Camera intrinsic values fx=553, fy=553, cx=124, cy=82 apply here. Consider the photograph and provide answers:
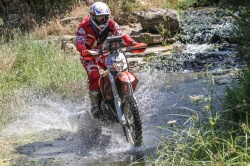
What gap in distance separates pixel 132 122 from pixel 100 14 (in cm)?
163

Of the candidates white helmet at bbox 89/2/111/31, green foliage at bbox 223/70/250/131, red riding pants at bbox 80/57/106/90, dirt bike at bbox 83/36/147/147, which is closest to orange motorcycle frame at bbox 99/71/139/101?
dirt bike at bbox 83/36/147/147

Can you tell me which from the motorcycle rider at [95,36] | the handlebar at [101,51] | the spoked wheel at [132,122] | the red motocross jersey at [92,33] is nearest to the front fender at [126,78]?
the spoked wheel at [132,122]

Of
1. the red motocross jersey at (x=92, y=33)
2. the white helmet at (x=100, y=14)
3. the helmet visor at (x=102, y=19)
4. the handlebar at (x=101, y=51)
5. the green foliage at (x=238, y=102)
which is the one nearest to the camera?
the green foliage at (x=238, y=102)

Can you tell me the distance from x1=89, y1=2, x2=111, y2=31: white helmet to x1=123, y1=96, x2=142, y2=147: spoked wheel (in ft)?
4.45

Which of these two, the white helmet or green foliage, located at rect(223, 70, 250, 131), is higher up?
the white helmet

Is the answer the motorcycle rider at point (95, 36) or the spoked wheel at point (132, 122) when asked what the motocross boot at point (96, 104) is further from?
the spoked wheel at point (132, 122)

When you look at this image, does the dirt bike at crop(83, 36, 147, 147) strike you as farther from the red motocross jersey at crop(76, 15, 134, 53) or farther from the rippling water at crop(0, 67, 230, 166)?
the red motocross jersey at crop(76, 15, 134, 53)

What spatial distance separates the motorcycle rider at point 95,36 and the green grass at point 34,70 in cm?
239

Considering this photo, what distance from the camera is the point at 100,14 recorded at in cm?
784

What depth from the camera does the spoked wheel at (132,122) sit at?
7094 mm

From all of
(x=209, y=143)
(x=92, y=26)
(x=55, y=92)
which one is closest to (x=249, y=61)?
(x=92, y=26)

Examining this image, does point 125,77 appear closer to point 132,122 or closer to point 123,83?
point 123,83

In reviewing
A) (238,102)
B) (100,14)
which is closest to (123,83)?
(100,14)

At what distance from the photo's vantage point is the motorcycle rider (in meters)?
7.89
